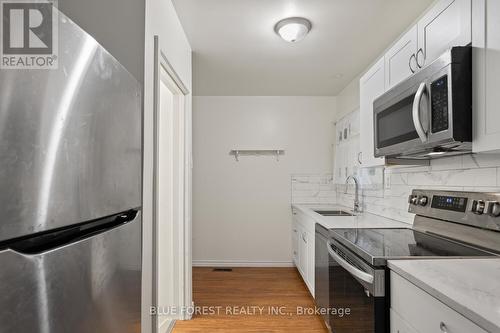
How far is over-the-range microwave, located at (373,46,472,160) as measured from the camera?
128 centimetres

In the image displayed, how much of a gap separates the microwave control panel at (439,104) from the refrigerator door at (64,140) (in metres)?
1.35

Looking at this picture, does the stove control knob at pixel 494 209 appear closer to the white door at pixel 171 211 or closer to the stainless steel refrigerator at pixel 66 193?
the stainless steel refrigerator at pixel 66 193

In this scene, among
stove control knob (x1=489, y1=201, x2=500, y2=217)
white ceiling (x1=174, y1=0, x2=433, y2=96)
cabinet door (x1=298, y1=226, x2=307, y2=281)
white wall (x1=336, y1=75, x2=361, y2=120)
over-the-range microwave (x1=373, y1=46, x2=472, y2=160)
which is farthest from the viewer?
white wall (x1=336, y1=75, x2=361, y2=120)

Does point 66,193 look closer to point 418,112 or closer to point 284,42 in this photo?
point 418,112

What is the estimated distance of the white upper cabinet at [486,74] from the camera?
113 cm

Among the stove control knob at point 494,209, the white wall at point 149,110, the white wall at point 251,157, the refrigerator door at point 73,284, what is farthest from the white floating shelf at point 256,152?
the refrigerator door at point 73,284

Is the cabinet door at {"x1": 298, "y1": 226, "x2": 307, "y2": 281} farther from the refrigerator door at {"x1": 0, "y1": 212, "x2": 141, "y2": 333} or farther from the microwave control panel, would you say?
the refrigerator door at {"x1": 0, "y1": 212, "x2": 141, "y2": 333}

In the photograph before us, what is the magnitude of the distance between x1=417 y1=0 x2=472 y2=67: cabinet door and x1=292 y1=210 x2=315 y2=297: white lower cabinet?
1.73m

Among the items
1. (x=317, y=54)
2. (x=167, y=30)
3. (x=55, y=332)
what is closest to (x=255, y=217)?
(x=317, y=54)

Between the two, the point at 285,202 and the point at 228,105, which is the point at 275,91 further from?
the point at 285,202

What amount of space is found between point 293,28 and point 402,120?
42.8 inches

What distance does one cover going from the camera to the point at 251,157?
14.2 feet

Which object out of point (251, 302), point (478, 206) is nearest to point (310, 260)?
point (251, 302)

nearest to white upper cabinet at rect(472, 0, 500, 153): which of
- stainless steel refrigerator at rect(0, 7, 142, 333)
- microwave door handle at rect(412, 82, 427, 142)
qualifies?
microwave door handle at rect(412, 82, 427, 142)
